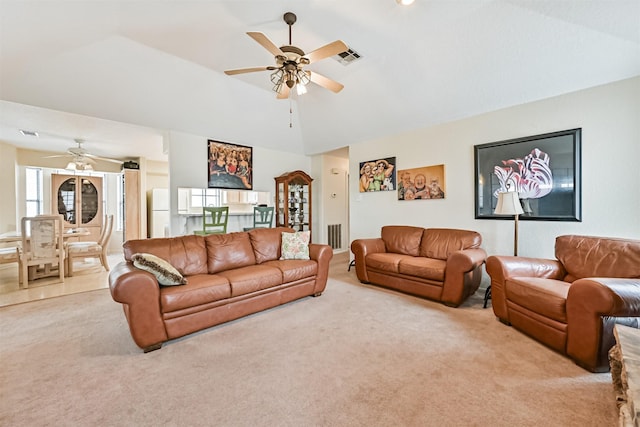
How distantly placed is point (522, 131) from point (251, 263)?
13.3 ft

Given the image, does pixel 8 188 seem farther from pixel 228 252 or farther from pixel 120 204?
pixel 228 252

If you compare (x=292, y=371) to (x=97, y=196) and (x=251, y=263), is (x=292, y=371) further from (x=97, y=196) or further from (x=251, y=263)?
(x=97, y=196)

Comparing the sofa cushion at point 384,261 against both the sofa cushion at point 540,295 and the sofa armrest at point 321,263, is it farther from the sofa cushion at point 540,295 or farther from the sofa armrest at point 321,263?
the sofa cushion at point 540,295

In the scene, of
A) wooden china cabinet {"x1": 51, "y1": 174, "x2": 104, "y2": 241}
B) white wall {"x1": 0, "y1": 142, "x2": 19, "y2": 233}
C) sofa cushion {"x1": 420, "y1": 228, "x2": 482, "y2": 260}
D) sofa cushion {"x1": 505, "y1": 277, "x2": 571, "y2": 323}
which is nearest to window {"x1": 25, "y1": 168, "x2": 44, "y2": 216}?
wooden china cabinet {"x1": 51, "y1": 174, "x2": 104, "y2": 241}

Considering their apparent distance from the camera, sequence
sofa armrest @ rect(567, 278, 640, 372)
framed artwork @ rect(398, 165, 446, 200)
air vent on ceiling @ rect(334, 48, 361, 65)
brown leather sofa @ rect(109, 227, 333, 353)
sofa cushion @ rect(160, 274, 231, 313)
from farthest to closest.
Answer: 1. framed artwork @ rect(398, 165, 446, 200)
2. air vent on ceiling @ rect(334, 48, 361, 65)
3. sofa cushion @ rect(160, 274, 231, 313)
4. brown leather sofa @ rect(109, 227, 333, 353)
5. sofa armrest @ rect(567, 278, 640, 372)

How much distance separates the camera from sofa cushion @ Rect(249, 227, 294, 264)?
3477mm

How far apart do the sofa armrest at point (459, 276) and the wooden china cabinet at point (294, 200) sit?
3.59 m

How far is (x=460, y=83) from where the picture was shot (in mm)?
3477

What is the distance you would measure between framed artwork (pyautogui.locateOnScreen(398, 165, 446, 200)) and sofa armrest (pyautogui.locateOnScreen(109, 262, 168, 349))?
4.04m

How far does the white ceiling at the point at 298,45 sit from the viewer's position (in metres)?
2.57

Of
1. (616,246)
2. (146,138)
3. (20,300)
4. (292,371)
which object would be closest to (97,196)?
(146,138)

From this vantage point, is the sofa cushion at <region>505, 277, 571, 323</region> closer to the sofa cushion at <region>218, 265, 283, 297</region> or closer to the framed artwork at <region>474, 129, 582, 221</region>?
the framed artwork at <region>474, 129, 582, 221</region>

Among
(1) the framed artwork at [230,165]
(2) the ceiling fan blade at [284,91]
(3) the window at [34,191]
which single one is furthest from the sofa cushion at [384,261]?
(3) the window at [34,191]

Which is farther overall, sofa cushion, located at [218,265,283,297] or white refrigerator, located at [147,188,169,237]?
white refrigerator, located at [147,188,169,237]
